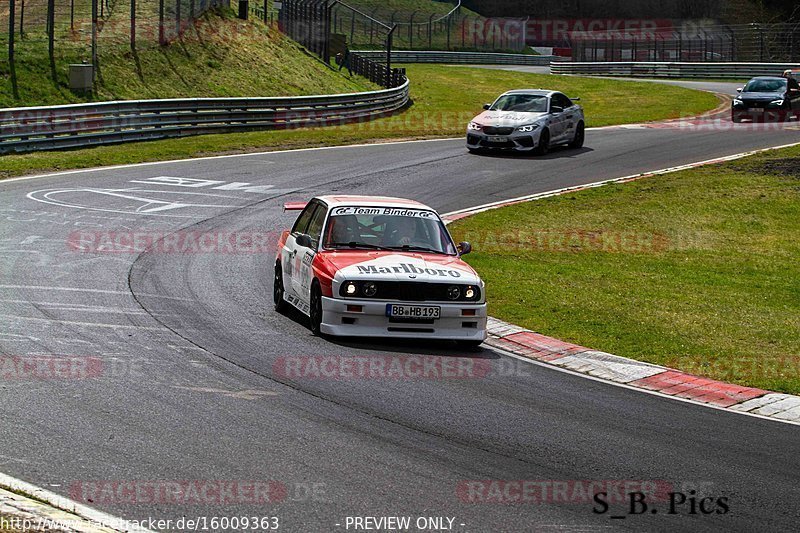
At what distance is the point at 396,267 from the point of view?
12141mm

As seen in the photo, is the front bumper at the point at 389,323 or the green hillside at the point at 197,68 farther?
the green hillside at the point at 197,68

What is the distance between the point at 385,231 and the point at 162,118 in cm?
1964

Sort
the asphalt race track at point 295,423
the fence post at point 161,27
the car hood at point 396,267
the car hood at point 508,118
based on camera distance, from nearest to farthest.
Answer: the asphalt race track at point 295,423
the car hood at point 396,267
the car hood at point 508,118
the fence post at point 161,27

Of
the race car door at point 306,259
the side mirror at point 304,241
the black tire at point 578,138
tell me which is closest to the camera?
the race car door at point 306,259

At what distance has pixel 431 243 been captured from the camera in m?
13.2

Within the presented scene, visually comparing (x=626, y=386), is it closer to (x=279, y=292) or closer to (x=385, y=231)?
(x=385, y=231)

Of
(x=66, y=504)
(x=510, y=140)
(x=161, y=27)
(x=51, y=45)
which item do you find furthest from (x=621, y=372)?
(x=161, y=27)

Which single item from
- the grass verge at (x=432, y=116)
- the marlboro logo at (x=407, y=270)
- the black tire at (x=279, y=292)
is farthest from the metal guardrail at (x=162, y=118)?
the marlboro logo at (x=407, y=270)

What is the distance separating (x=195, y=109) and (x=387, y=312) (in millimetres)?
22270

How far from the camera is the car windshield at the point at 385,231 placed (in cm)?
1297

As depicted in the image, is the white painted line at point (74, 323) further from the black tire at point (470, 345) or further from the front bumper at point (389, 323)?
the black tire at point (470, 345)

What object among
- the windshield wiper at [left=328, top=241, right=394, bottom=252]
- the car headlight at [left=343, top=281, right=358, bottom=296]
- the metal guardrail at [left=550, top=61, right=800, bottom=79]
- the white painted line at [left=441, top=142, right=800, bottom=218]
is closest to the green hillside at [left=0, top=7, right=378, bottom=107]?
the white painted line at [left=441, top=142, right=800, bottom=218]

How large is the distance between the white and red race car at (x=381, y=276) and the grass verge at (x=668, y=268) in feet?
4.61

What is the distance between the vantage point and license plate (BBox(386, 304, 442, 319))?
11742mm
